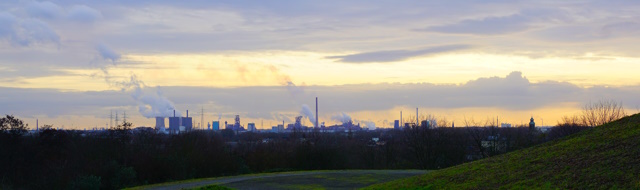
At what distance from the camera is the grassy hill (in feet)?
44.8

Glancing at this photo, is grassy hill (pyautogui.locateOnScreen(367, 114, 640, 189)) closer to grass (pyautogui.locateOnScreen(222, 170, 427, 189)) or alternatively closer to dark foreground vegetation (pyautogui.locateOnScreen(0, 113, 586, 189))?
grass (pyautogui.locateOnScreen(222, 170, 427, 189))

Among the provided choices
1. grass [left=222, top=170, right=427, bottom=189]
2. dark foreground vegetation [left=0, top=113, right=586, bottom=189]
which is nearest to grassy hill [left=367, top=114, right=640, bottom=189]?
grass [left=222, top=170, right=427, bottom=189]

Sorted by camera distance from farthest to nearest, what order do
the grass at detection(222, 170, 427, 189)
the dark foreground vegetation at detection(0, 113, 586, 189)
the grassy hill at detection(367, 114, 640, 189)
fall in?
the dark foreground vegetation at detection(0, 113, 586, 189) → the grass at detection(222, 170, 427, 189) → the grassy hill at detection(367, 114, 640, 189)

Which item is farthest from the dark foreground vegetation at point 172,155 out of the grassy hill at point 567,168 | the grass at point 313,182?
the grassy hill at point 567,168

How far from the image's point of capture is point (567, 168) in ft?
50.4

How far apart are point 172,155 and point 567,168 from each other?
107 ft

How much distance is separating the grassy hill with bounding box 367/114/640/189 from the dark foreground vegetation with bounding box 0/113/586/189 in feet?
73.8

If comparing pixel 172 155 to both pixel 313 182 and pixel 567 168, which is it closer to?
pixel 313 182

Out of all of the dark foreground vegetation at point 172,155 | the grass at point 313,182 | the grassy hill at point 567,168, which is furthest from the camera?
the dark foreground vegetation at point 172,155

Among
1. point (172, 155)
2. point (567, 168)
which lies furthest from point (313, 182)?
point (567, 168)

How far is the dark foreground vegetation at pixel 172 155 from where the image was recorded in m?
40.1

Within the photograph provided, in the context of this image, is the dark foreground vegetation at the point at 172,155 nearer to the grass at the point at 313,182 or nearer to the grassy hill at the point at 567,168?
the grass at the point at 313,182

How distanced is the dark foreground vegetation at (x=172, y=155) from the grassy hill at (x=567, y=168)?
886 inches

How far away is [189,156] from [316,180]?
51.8 feet
